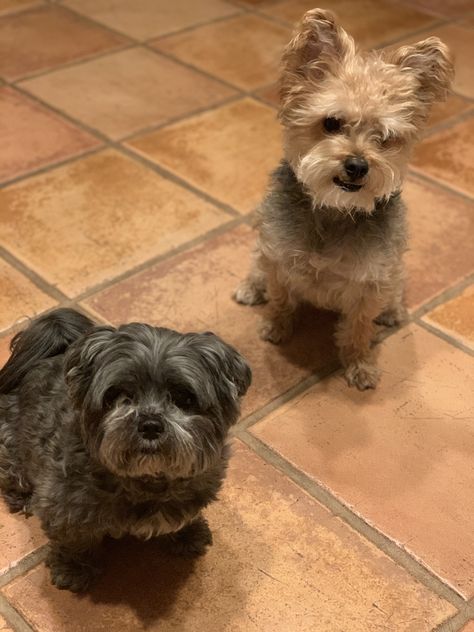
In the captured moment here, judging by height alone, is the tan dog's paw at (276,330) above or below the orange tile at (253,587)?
above

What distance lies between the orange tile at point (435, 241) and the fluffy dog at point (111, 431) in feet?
3.87

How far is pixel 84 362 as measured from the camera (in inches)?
57.1

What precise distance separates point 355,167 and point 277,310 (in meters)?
0.56

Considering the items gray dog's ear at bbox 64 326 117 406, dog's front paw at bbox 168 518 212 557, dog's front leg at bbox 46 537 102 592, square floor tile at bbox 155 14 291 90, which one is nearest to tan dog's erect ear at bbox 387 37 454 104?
gray dog's ear at bbox 64 326 117 406

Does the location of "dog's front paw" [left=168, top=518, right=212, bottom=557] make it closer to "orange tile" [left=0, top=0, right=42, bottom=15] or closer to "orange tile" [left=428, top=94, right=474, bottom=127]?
"orange tile" [left=428, top=94, right=474, bottom=127]

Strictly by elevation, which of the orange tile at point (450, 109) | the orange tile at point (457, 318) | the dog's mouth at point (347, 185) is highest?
the dog's mouth at point (347, 185)

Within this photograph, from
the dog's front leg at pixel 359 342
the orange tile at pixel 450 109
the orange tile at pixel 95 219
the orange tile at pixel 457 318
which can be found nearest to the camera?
the dog's front leg at pixel 359 342

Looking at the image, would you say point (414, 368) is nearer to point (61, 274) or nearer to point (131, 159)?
point (61, 274)

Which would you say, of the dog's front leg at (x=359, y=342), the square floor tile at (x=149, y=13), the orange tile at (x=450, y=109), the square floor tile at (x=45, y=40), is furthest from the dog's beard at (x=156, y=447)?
the square floor tile at (x=149, y=13)

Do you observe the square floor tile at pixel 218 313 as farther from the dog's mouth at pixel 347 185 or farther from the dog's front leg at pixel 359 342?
the dog's mouth at pixel 347 185

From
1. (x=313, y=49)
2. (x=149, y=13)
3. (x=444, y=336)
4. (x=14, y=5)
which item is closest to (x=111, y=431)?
(x=313, y=49)

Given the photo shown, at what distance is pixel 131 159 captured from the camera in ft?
10.0

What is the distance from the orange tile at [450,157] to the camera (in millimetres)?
3066

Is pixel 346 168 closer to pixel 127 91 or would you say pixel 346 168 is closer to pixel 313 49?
pixel 313 49
